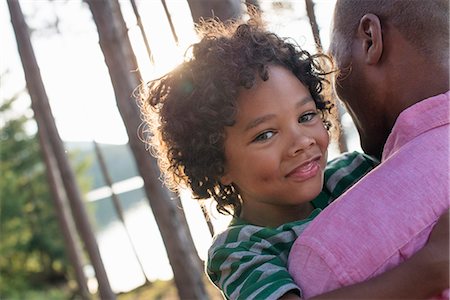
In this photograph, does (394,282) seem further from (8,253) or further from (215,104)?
(8,253)

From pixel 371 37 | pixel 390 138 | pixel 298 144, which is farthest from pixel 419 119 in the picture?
pixel 298 144

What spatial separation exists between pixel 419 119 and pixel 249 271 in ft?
1.62

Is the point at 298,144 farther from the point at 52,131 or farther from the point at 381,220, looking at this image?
the point at 52,131

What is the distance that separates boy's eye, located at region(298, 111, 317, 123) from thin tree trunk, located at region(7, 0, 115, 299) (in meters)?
8.46

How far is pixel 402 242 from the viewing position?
53.3 inches

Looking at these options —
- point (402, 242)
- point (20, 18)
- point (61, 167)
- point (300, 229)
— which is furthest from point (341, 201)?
point (61, 167)

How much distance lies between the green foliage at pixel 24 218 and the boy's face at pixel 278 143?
20.2 metres

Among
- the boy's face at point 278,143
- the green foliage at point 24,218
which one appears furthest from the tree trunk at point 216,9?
the green foliage at point 24,218

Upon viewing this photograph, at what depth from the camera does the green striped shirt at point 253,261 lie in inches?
59.4

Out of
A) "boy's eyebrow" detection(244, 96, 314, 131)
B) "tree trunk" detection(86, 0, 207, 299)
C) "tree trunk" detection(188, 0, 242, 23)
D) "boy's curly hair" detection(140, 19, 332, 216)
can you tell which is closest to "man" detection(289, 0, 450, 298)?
"boy's eyebrow" detection(244, 96, 314, 131)

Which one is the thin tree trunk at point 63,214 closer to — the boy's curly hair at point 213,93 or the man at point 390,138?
the boy's curly hair at point 213,93

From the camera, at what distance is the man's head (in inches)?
61.4

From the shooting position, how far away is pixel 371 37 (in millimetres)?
1623

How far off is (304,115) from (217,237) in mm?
395
